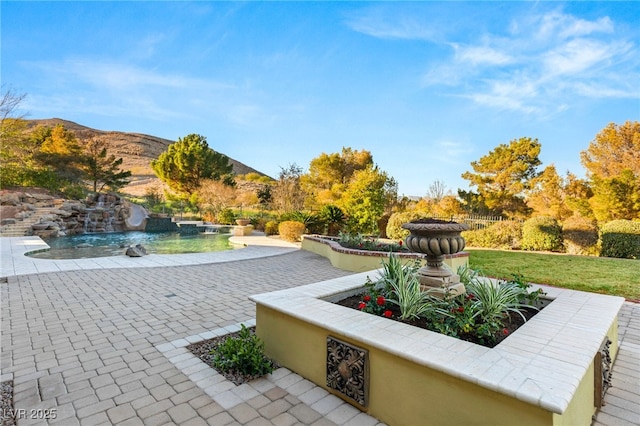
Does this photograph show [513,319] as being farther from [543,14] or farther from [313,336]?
[543,14]

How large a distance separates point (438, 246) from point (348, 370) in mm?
1466

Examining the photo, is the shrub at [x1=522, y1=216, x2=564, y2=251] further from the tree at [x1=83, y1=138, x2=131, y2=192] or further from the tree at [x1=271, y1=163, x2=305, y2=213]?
the tree at [x1=83, y1=138, x2=131, y2=192]

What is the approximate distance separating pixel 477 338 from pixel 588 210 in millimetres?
13685

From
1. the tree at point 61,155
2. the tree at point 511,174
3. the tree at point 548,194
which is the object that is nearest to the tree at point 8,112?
the tree at point 61,155

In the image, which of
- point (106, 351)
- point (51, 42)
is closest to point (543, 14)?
point (106, 351)

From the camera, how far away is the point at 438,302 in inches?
112

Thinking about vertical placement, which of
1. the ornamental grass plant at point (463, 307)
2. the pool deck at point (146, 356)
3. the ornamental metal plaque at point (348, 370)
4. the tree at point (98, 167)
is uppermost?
the tree at point (98, 167)

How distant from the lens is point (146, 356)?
3.04 meters

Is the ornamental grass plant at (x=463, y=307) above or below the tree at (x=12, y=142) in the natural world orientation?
below

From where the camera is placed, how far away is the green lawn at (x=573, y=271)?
556 cm

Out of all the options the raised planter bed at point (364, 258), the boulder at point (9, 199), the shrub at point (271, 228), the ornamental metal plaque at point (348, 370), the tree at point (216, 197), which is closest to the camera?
the ornamental metal plaque at point (348, 370)

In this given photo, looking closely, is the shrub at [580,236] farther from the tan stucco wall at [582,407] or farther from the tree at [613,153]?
the tan stucco wall at [582,407]

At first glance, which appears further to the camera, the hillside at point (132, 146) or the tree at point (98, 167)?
the hillside at point (132, 146)

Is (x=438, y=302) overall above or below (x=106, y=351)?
above
